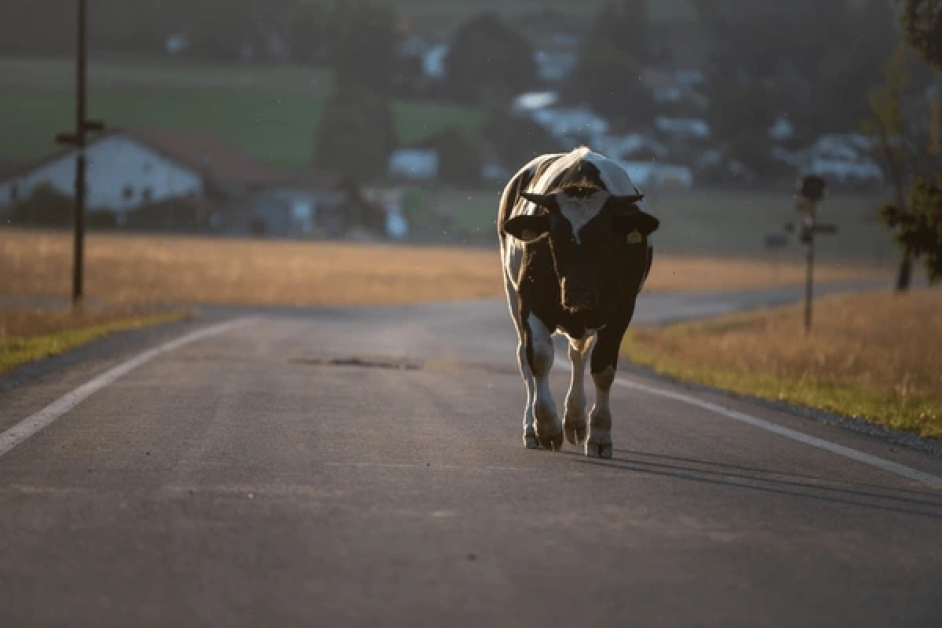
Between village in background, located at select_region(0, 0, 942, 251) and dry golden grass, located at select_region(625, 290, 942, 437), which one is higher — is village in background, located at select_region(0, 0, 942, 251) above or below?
above

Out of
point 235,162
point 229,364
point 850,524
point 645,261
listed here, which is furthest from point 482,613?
point 235,162

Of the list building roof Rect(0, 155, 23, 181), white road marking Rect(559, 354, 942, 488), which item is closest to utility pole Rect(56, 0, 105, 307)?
white road marking Rect(559, 354, 942, 488)

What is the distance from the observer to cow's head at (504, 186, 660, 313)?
998 cm

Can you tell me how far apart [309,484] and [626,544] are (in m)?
2.16

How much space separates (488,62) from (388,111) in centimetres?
2143

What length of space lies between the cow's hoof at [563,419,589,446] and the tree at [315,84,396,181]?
124076mm

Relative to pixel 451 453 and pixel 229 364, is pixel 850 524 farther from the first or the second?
pixel 229 364

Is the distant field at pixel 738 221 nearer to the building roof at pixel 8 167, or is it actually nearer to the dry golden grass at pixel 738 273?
the dry golden grass at pixel 738 273

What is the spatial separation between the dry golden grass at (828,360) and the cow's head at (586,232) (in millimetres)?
4200

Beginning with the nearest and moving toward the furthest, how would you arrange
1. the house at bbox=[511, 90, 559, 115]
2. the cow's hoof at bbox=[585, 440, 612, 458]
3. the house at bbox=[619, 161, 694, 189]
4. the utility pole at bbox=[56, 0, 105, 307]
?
the cow's hoof at bbox=[585, 440, 612, 458]
the utility pole at bbox=[56, 0, 105, 307]
the house at bbox=[619, 161, 694, 189]
the house at bbox=[511, 90, 559, 115]

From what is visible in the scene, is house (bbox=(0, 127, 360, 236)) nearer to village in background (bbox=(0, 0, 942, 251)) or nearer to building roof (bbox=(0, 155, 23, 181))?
village in background (bbox=(0, 0, 942, 251))

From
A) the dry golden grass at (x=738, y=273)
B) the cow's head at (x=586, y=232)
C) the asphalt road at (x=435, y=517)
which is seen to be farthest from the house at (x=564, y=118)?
the cow's head at (x=586, y=232)

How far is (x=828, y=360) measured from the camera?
2266cm


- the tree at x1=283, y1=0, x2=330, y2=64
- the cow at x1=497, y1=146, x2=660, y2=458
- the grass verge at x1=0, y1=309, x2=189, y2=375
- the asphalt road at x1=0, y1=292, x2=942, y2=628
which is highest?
the tree at x1=283, y1=0, x2=330, y2=64
